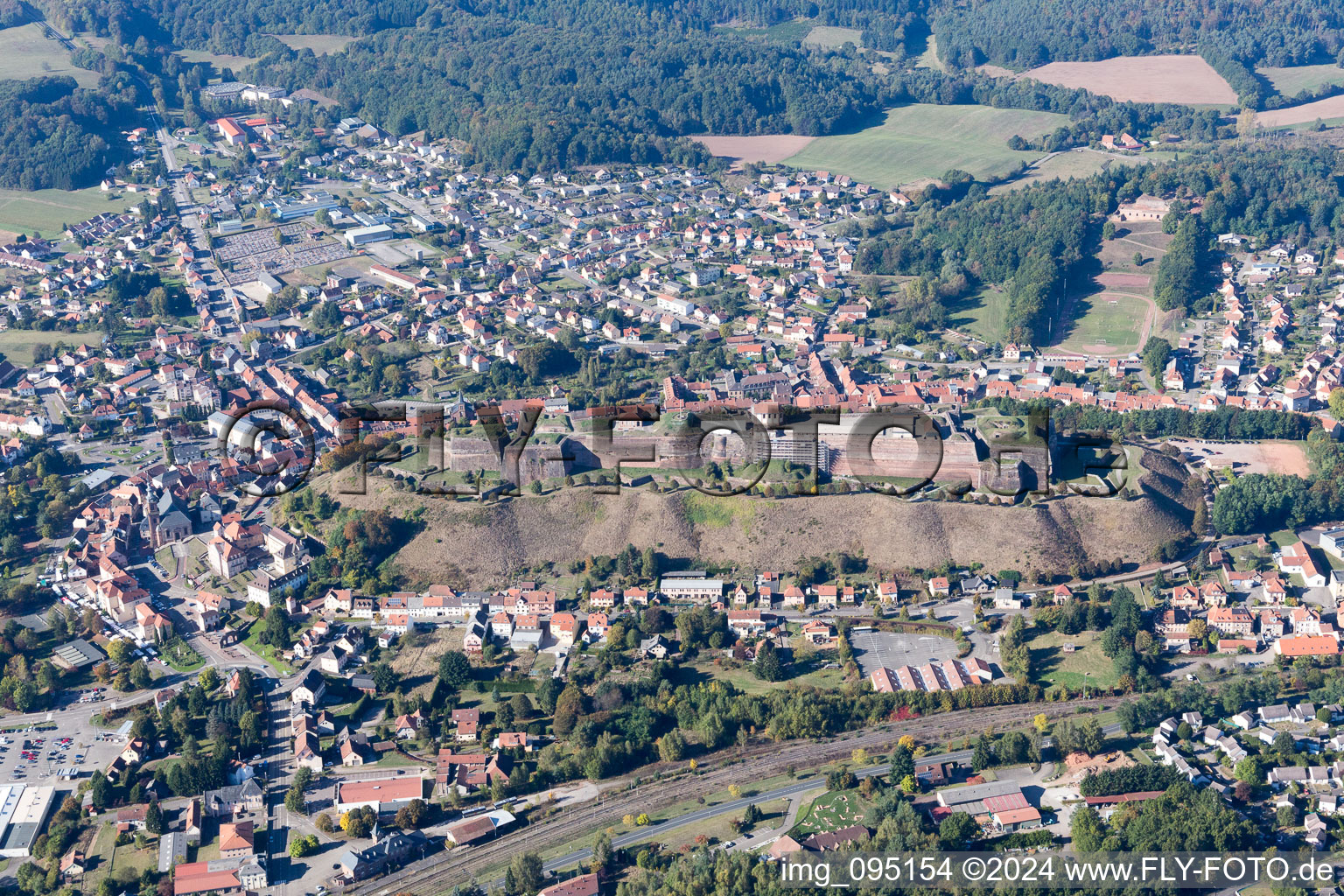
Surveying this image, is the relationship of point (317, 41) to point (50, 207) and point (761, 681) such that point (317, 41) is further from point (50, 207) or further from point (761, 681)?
point (761, 681)

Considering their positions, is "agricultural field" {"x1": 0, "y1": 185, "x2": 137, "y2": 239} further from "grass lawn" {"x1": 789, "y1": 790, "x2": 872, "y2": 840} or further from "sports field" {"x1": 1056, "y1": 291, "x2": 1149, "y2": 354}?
"grass lawn" {"x1": 789, "y1": 790, "x2": 872, "y2": 840}

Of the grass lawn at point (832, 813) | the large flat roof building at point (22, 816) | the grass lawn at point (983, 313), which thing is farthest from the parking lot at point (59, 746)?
the grass lawn at point (983, 313)

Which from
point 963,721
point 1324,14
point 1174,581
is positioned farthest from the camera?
point 1324,14

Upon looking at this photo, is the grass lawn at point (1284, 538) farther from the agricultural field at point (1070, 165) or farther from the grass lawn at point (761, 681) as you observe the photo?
the agricultural field at point (1070, 165)

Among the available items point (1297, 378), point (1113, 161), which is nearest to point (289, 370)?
point (1297, 378)

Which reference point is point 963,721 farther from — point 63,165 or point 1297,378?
point 63,165

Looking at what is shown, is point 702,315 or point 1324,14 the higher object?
point 1324,14

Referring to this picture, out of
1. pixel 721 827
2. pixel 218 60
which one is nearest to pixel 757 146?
pixel 218 60
